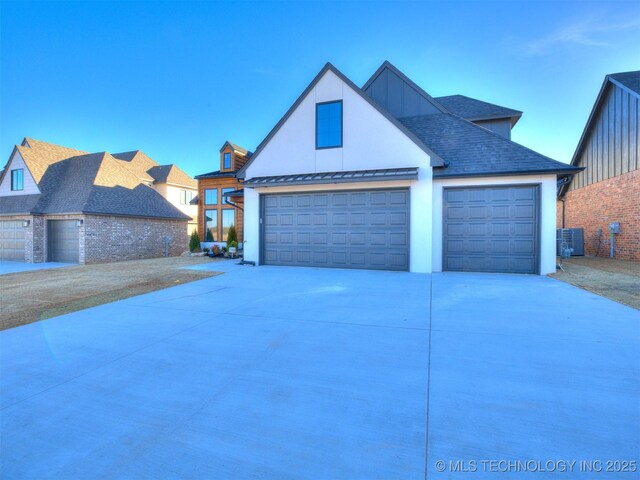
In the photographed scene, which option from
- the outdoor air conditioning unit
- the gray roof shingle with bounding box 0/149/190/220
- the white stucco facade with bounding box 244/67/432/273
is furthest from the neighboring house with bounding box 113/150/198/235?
the outdoor air conditioning unit

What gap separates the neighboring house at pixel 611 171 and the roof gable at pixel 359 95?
22.3ft

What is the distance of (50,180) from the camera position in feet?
57.2

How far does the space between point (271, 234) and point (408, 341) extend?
8292mm

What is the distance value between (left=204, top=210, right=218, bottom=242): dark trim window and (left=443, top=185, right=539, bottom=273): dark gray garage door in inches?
579

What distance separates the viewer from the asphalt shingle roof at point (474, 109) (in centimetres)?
1455

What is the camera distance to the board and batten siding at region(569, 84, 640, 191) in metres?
13.2

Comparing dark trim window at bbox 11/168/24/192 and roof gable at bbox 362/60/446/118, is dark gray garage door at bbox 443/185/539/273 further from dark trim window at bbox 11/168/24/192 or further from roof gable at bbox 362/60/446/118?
dark trim window at bbox 11/168/24/192

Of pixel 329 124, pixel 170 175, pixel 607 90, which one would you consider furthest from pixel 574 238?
pixel 170 175

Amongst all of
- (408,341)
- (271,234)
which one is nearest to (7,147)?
(271,234)

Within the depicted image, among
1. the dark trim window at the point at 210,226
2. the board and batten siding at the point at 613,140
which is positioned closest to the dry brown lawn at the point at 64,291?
the dark trim window at the point at 210,226

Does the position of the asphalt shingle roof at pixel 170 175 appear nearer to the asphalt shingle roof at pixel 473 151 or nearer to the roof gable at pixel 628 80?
the asphalt shingle roof at pixel 473 151

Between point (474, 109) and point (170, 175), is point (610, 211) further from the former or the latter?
point (170, 175)

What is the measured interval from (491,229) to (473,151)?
276cm

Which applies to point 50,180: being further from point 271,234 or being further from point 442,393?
point 442,393
